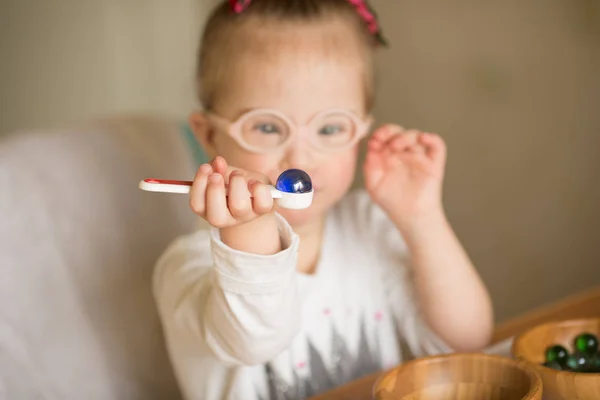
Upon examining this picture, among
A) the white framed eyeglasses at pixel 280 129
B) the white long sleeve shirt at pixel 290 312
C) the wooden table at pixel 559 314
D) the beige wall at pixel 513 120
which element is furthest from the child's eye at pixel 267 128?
the beige wall at pixel 513 120

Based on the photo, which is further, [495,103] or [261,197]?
[495,103]

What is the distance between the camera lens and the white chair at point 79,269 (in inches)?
30.8

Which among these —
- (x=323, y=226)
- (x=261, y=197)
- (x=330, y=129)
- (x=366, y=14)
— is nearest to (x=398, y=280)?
(x=323, y=226)

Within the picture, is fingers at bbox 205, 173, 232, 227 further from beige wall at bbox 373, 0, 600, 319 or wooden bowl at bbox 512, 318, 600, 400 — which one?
beige wall at bbox 373, 0, 600, 319

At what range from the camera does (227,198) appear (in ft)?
1.60

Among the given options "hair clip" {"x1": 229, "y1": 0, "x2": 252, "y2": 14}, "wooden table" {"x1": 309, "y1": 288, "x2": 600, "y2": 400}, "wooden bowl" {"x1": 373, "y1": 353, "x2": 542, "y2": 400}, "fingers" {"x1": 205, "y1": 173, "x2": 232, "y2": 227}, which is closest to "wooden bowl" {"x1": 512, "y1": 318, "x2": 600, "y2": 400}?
"wooden bowl" {"x1": 373, "y1": 353, "x2": 542, "y2": 400}

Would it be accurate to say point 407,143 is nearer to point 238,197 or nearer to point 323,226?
point 323,226

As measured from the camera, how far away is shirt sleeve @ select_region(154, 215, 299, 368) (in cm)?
55

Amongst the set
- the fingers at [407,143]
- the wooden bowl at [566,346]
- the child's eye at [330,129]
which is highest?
the child's eye at [330,129]

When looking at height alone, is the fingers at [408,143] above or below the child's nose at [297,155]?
below

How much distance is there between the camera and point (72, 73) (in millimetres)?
1555

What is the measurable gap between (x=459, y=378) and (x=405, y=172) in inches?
15.0

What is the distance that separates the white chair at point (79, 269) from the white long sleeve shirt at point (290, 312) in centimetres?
10

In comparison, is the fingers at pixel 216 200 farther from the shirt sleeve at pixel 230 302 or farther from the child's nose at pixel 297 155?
the child's nose at pixel 297 155
